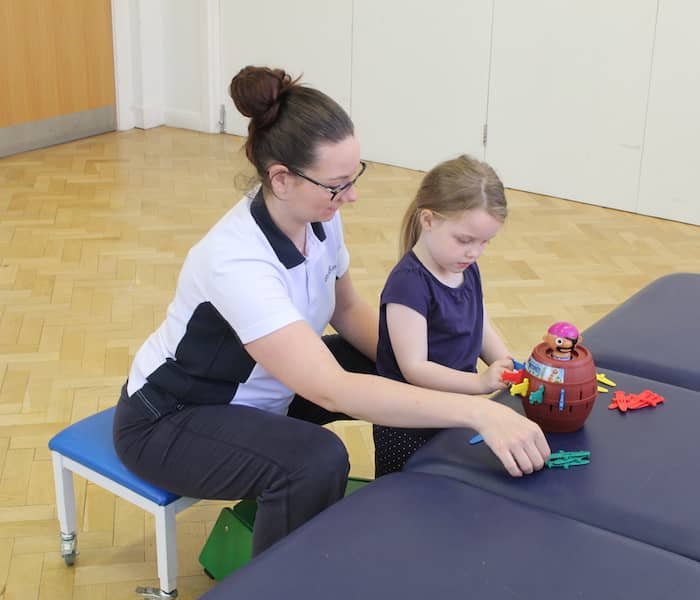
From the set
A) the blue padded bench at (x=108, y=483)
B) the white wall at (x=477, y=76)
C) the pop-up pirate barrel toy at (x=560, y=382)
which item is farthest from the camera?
the white wall at (x=477, y=76)

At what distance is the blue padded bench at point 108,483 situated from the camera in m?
1.72

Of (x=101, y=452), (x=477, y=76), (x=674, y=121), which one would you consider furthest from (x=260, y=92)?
(x=477, y=76)

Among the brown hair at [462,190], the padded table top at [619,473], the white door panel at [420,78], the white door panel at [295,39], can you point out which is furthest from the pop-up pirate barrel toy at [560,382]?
the white door panel at [295,39]

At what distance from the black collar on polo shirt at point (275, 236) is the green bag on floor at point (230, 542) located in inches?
16.8

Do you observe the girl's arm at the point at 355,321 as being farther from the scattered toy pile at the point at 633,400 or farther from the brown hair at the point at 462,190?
the scattered toy pile at the point at 633,400

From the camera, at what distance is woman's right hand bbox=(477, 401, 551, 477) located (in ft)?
4.66

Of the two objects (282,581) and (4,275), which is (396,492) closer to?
(282,581)

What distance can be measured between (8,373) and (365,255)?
141 centimetres

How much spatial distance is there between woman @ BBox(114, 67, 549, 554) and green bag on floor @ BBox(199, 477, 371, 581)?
0.60ft

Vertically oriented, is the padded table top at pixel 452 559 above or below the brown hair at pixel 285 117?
below

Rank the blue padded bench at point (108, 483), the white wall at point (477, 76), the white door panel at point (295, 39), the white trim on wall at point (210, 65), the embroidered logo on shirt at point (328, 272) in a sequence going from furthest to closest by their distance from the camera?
the white trim on wall at point (210, 65) → the white door panel at point (295, 39) → the white wall at point (477, 76) → the embroidered logo on shirt at point (328, 272) → the blue padded bench at point (108, 483)

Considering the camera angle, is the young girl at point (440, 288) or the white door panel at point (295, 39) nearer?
the young girl at point (440, 288)

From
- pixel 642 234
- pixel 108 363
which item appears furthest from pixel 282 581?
pixel 642 234

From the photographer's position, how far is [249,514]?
1885 mm
